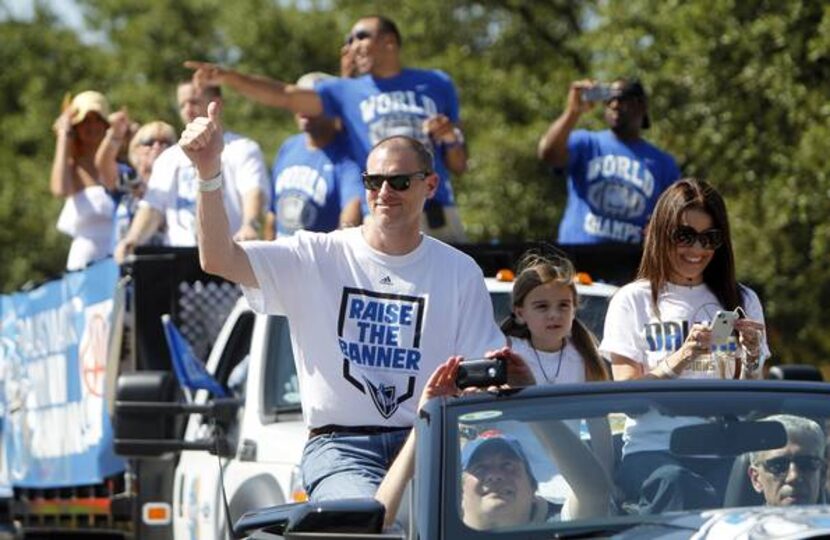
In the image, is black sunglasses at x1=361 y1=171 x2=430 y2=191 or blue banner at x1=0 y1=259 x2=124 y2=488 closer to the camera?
black sunglasses at x1=361 y1=171 x2=430 y2=191

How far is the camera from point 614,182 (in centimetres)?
1188

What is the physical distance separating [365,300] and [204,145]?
68cm

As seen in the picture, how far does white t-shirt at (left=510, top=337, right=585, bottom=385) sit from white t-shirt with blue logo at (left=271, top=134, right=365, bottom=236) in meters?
3.60

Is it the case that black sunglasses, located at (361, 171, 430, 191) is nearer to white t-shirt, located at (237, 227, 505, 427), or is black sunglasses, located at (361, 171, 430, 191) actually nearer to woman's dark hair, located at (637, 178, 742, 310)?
white t-shirt, located at (237, 227, 505, 427)

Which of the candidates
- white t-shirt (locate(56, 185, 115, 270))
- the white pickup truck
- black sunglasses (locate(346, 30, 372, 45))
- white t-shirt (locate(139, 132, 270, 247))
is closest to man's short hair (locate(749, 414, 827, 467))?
the white pickup truck

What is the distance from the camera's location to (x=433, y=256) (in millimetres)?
7211

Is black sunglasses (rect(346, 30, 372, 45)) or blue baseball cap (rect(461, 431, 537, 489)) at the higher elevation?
black sunglasses (rect(346, 30, 372, 45))

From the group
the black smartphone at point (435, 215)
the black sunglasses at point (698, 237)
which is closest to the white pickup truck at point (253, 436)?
the black sunglasses at point (698, 237)

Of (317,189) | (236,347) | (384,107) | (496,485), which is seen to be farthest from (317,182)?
(496,485)

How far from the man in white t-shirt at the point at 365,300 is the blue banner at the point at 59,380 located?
4.39 m

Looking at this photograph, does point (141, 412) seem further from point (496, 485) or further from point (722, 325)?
point (496, 485)

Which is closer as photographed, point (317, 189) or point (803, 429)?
point (803, 429)

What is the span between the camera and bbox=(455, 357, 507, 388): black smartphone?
6.16 meters

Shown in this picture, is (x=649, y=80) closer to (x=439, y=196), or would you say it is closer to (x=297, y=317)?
(x=439, y=196)
